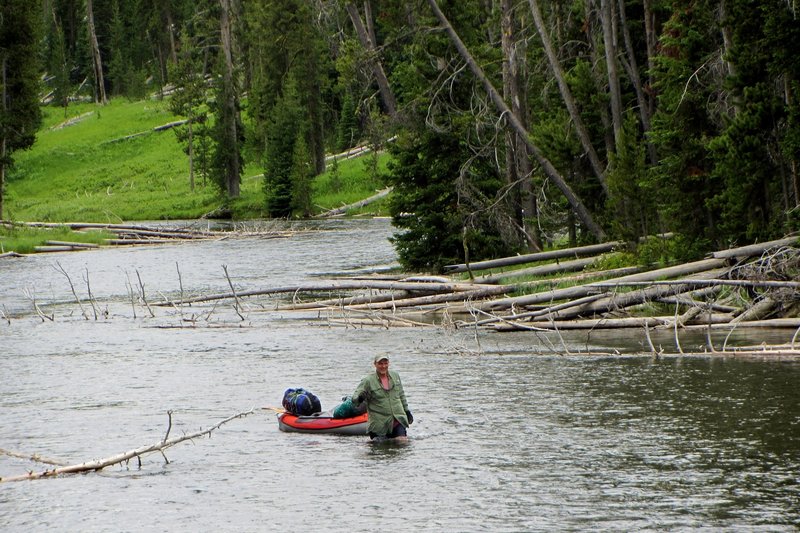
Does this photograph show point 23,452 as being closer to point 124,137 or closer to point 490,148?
point 490,148

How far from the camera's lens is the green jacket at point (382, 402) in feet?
51.8

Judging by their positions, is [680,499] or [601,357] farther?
[601,357]

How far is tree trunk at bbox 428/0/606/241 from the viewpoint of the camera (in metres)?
32.9

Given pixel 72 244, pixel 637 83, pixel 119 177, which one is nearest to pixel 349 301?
pixel 637 83

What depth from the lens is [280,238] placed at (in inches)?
2255

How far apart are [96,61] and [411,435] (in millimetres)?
104425

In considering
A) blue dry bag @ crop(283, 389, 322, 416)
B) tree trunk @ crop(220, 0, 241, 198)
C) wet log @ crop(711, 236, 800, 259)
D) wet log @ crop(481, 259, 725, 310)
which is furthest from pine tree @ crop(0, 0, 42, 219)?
blue dry bag @ crop(283, 389, 322, 416)

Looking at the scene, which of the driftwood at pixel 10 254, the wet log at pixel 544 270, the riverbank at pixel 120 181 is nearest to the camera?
the wet log at pixel 544 270

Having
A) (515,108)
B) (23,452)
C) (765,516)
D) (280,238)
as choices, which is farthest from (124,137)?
(765,516)

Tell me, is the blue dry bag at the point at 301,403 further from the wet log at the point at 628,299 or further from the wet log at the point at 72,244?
the wet log at the point at 72,244

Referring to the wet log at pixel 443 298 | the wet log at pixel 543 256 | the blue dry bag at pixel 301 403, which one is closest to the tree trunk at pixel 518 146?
the wet log at pixel 543 256

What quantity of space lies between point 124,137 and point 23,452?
3464 inches

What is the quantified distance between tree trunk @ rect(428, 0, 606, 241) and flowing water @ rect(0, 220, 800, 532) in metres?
8.44

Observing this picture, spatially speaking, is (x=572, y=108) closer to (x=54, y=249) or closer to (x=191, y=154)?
(x=54, y=249)
